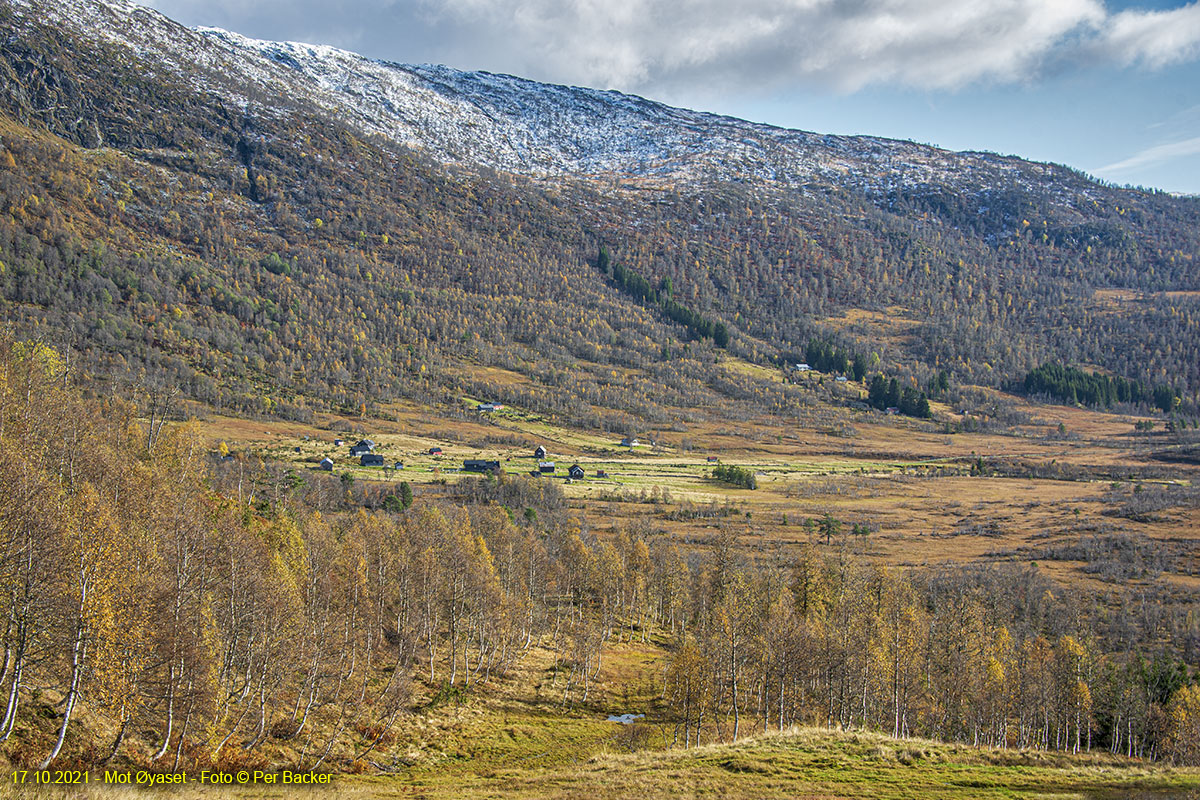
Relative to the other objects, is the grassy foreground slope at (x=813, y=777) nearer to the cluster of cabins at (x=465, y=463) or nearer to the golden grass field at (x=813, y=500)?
the golden grass field at (x=813, y=500)

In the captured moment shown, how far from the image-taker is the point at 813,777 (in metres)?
34.0

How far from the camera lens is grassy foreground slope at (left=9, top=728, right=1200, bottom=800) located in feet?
106

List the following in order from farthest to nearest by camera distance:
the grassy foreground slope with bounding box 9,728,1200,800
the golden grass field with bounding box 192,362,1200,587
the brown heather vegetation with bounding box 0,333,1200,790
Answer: the golden grass field with bounding box 192,362,1200,587 < the brown heather vegetation with bounding box 0,333,1200,790 < the grassy foreground slope with bounding box 9,728,1200,800

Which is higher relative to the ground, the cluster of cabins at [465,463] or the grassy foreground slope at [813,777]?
the cluster of cabins at [465,463]

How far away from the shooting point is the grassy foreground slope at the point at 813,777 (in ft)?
106

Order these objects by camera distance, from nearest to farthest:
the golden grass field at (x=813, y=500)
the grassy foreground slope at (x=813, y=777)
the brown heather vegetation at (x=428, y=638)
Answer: the grassy foreground slope at (x=813, y=777), the brown heather vegetation at (x=428, y=638), the golden grass field at (x=813, y=500)

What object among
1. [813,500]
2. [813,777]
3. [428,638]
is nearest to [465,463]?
[813,500]

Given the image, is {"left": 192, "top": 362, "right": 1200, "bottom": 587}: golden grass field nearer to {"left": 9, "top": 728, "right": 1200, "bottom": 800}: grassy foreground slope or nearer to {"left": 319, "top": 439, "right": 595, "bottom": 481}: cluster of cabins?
{"left": 319, "top": 439, "right": 595, "bottom": 481}: cluster of cabins

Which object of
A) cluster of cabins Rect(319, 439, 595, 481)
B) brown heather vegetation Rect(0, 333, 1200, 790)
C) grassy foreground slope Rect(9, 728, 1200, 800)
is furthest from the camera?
cluster of cabins Rect(319, 439, 595, 481)

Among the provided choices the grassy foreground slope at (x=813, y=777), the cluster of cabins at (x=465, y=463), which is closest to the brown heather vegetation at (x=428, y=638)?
the grassy foreground slope at (x=813, y=777)

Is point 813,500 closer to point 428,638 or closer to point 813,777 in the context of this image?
point 428,638

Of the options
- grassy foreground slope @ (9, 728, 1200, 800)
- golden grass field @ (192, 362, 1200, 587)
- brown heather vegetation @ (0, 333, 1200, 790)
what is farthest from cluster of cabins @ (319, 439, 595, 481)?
grassy foreground slope @ (9, 728, 1200, 800)

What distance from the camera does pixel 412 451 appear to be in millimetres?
184875

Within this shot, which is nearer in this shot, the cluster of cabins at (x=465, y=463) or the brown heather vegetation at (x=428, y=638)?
the brown heather vegetation at (x=428, y=638)
